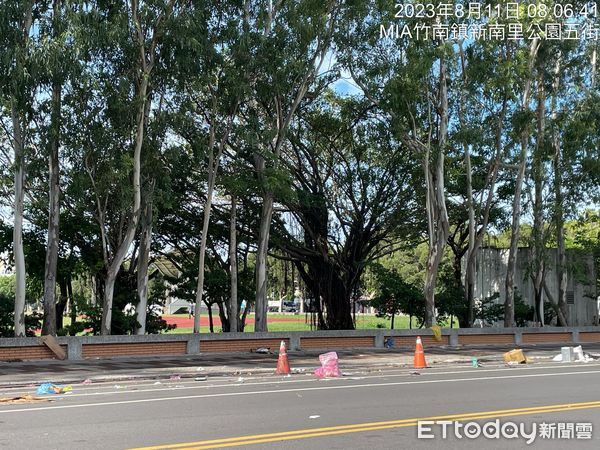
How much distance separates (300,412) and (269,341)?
13.0 metres

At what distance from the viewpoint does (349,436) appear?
789 centimetres

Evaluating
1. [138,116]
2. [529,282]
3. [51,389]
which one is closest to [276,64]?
[138,116]

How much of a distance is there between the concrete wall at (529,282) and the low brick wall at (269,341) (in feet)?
18.3

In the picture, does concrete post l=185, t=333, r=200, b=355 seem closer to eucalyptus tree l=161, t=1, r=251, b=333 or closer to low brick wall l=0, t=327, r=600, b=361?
low brick wall l=0, t=327, r=600, b=361

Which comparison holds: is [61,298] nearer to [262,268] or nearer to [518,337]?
[262,268]

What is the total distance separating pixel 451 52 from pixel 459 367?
37.5ft

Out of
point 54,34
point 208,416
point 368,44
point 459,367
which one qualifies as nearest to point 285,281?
point 368,44

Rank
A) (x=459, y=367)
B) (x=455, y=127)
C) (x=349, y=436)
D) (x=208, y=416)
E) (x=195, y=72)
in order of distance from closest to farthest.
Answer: (x=349, y=436) < (x=208, y=416) < (x=459, y=367) < (x=195, y=72) < (x=455, y=127)

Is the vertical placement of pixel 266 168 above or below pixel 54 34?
below

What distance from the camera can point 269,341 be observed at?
2258 cm

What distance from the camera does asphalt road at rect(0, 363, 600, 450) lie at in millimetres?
7602

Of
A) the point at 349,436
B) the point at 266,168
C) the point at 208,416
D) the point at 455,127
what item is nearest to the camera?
the point at 349,436

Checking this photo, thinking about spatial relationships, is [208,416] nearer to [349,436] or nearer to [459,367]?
[349,436]

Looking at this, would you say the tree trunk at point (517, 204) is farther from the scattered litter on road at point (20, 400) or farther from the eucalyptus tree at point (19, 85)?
the scattered litter on road at point (20, 400)
